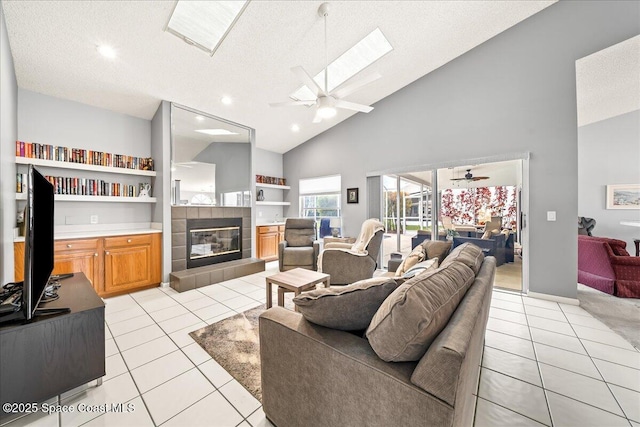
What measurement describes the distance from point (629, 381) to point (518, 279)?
A: 2.10 meters

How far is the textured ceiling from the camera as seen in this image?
2.87 metres

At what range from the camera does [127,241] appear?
338 cm

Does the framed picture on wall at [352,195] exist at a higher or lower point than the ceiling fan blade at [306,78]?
lower

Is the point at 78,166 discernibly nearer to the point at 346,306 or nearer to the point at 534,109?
the point at 346,306

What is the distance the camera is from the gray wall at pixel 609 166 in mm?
4473

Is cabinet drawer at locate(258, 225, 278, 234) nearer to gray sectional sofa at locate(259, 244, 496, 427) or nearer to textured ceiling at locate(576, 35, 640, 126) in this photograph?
gray sectional sofa at locate(259, 244, 496, 427)

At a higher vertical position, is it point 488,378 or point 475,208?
point 475,208

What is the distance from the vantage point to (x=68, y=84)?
3.10m

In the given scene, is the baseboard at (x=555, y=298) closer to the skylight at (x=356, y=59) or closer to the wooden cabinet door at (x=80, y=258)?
the skylight at (x=356, y=59)

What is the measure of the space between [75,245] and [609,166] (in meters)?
8.99

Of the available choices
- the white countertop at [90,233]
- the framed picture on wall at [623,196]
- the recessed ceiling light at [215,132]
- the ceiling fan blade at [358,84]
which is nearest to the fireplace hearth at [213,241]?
the white countertop at [90,233]

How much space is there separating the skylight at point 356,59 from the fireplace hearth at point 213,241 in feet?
8.63

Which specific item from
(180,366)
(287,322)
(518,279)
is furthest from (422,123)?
(180,366)

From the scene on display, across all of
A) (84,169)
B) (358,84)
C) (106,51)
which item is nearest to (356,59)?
(358,84)
